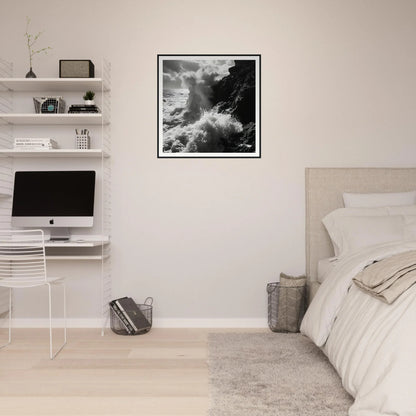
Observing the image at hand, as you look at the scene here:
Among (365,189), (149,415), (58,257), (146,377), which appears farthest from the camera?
(365,189)

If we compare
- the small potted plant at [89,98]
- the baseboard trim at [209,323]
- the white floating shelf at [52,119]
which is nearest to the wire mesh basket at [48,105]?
the white floating shelf at [52,119]

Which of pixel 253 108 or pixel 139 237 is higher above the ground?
pixel 253 108

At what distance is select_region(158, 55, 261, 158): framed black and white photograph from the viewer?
13.9ft

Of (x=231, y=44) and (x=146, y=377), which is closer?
(x=146, y=377)

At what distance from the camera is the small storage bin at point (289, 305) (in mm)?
3953

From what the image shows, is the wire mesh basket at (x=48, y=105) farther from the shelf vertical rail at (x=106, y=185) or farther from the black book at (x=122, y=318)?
the black book at (x=122, y=318)

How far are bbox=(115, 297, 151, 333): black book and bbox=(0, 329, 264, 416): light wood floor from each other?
8cm

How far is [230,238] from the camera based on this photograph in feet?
13.9

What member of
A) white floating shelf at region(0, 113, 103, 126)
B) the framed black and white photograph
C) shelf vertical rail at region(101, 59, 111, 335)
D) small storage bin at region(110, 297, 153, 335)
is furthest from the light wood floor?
white floating shelf at region(0, 113, 103, 126)

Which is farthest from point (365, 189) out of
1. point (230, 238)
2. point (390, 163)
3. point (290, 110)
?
point (230, 238)

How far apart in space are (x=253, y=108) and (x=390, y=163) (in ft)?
3.87

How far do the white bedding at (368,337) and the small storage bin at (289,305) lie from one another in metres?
0.74

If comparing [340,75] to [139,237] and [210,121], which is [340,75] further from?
[139,237]

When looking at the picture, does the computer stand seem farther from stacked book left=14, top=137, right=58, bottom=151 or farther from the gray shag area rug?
the gray shag area rug
